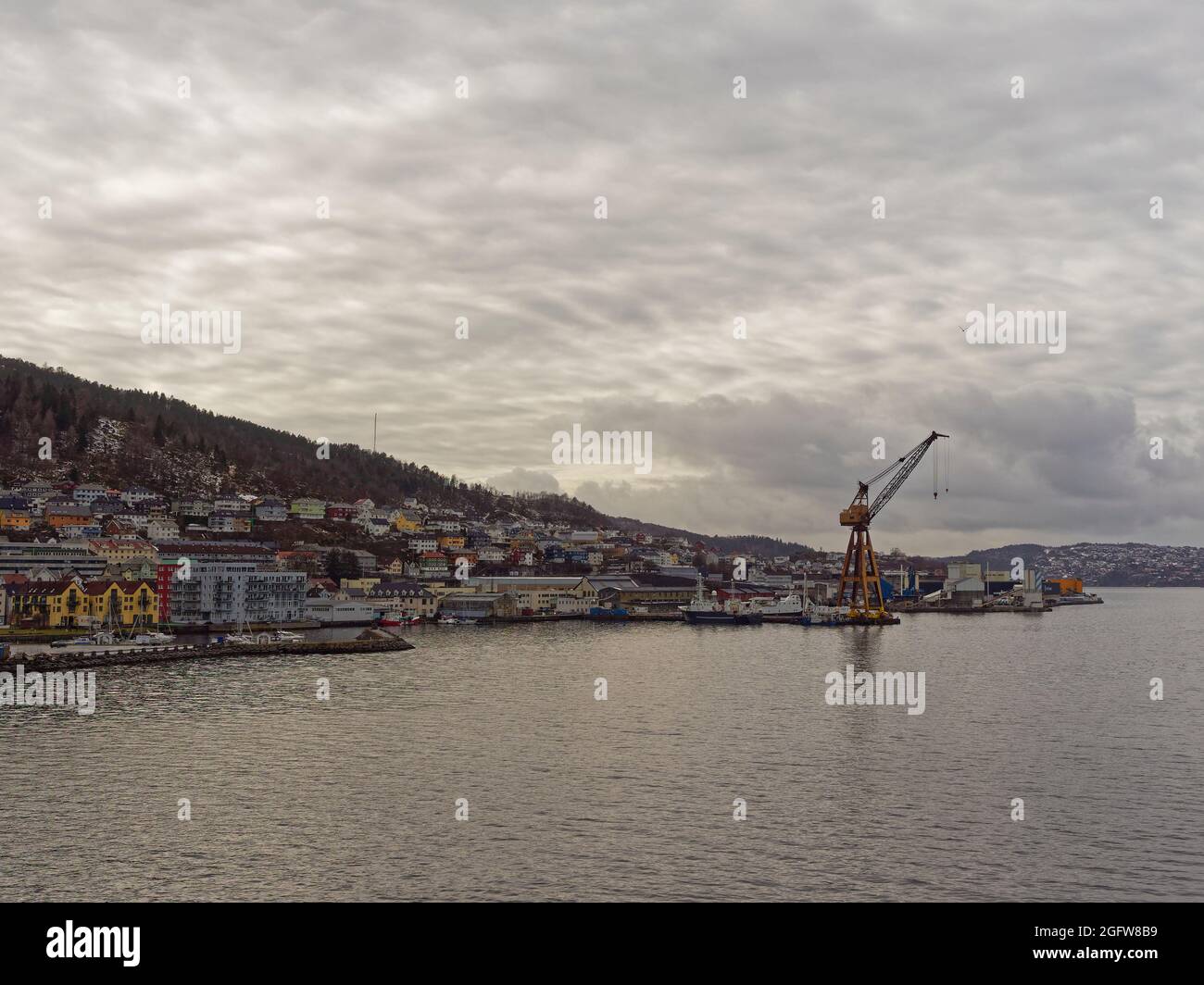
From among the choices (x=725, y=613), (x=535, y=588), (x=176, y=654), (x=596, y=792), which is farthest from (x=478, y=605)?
(x=596, y=792)

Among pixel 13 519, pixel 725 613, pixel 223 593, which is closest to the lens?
pixel 223 593

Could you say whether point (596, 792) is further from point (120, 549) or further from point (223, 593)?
point (120, 549)

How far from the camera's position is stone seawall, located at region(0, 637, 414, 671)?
1478 inches

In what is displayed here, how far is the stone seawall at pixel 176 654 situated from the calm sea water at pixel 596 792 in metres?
4.13

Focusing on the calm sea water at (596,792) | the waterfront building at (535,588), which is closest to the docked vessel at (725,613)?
the waterfront building at (535,588)

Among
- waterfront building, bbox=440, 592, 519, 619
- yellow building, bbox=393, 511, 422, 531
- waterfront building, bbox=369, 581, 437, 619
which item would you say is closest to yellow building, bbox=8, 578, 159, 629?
waterfront building, bbox=369, 581, 437, 619

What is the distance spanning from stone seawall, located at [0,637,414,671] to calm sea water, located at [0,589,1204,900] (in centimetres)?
413

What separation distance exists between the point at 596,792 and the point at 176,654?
3095 centimetres

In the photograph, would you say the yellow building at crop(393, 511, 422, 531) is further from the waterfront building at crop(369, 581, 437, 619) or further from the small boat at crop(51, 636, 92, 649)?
the small boat at crop(51, 636, 92, 649)

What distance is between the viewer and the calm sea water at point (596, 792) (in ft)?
45.7

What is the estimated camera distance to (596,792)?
1834 cm

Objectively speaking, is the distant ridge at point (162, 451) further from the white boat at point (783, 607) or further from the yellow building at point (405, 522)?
the white boat at point (783, 607)
